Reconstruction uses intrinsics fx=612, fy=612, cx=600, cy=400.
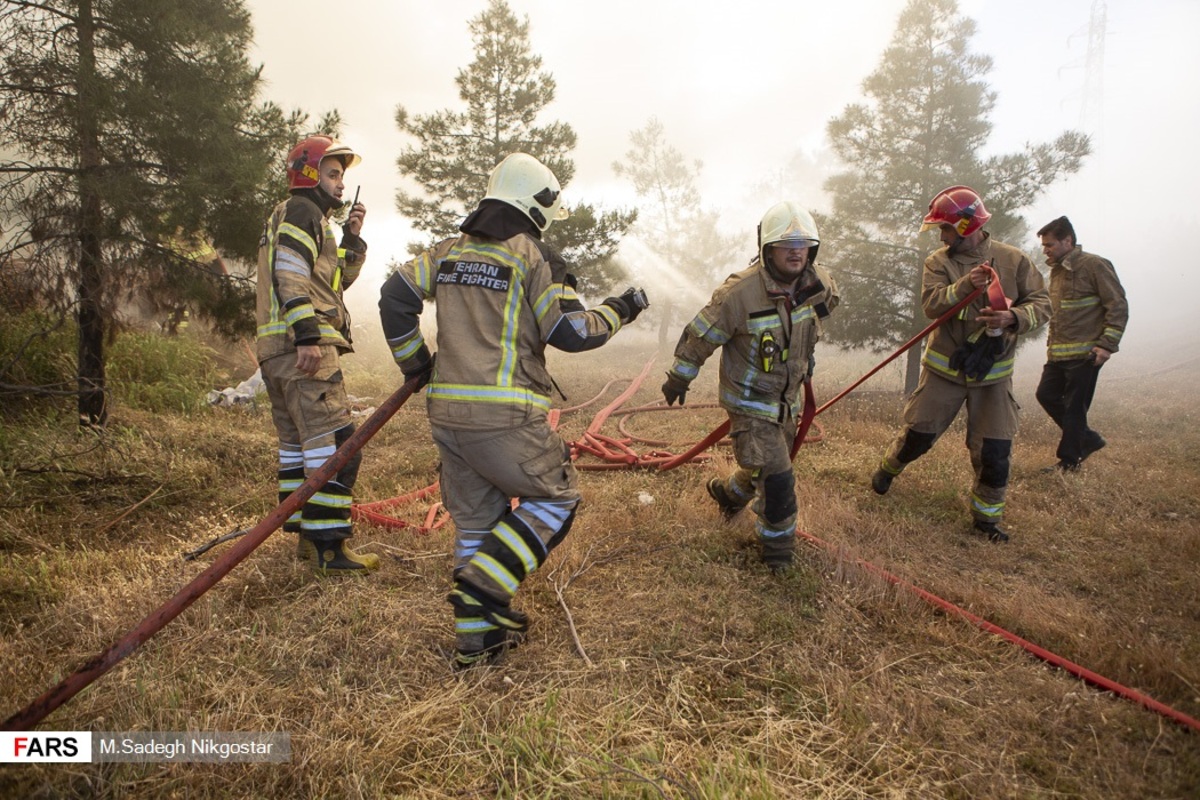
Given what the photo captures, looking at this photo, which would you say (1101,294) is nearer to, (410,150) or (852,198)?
(852,198)

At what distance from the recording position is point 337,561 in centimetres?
367

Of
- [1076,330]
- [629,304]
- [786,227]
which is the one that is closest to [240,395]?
[629,304]

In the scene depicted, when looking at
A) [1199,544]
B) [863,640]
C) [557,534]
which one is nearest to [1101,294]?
[1199,544]

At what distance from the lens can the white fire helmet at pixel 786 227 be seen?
349 cm

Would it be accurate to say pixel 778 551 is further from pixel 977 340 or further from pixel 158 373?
pixel 158 373

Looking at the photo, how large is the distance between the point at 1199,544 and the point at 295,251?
6.19m

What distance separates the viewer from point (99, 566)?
3543 millimetres

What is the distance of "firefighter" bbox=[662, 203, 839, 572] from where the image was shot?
142 inches

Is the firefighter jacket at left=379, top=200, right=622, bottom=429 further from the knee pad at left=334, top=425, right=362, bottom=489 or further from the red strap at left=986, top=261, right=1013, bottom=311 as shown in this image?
the red strap at left=986, top=261, right=1013, bottom=311

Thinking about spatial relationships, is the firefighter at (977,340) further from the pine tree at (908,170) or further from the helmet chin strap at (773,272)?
the pine tree at (908,170)

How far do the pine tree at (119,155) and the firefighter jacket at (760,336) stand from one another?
501cm

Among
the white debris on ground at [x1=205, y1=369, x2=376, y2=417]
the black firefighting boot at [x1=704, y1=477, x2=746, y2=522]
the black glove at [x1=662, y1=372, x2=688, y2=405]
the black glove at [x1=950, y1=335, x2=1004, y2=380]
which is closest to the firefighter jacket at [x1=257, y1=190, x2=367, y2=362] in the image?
the black glove at [x1=662, y1=372, x2=688, y2=405]

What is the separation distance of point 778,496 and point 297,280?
10.2 ft

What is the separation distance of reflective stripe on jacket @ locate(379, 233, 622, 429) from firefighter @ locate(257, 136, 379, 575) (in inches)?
39.7
